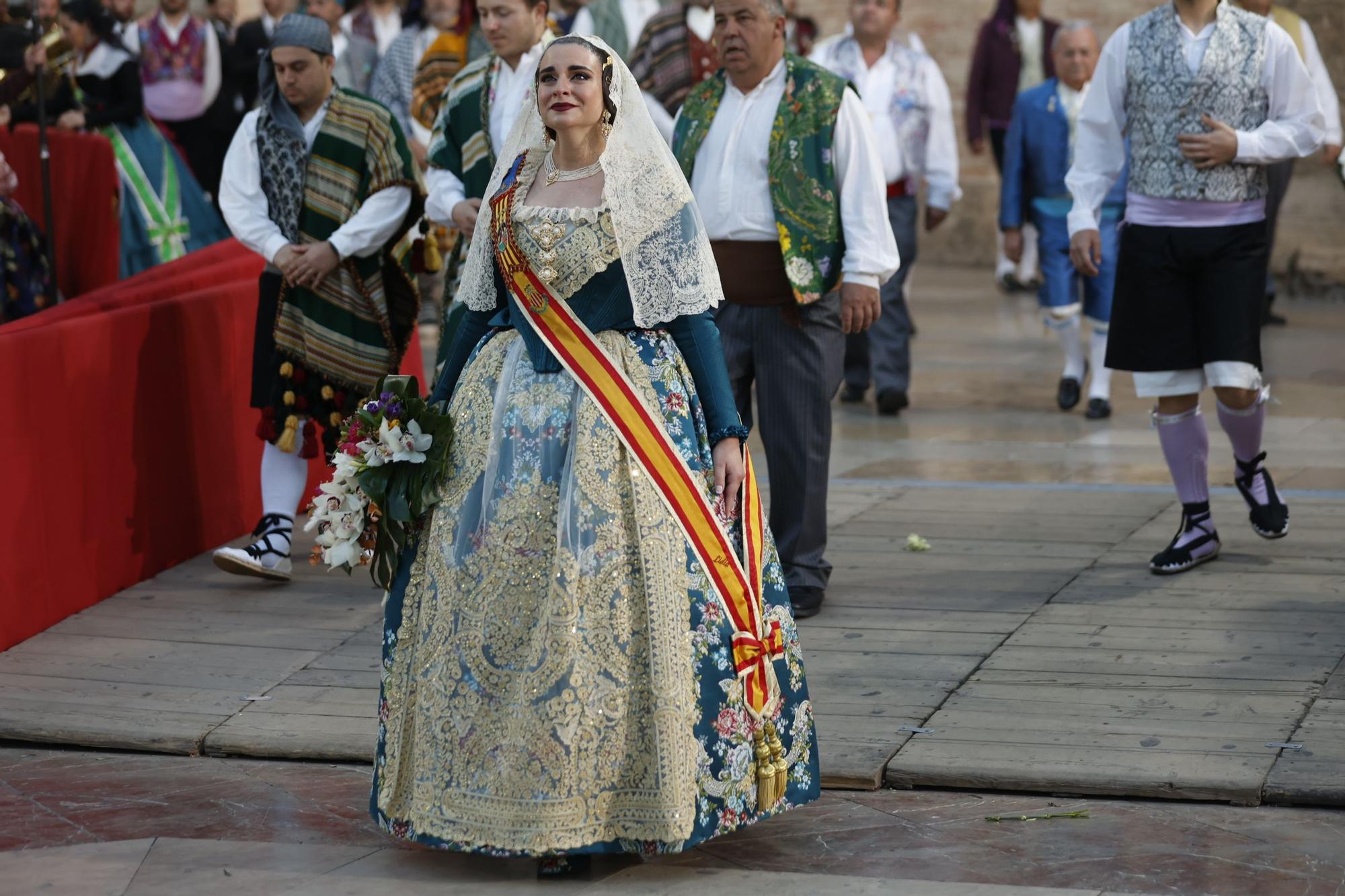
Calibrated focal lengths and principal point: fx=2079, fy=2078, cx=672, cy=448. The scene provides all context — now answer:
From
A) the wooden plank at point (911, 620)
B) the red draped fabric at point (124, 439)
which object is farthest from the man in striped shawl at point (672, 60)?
the wooden plank at point (911, 620)

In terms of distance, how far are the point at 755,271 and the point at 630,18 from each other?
505 cm

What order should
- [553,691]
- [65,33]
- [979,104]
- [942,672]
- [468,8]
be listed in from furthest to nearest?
[979,104]
[65,33]
[468,8]
[942,672]
[553,691]

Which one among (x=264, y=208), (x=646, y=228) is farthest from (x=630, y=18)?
(x=646, y=228)

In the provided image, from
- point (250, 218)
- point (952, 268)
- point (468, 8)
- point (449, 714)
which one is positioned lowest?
point (952, 268)

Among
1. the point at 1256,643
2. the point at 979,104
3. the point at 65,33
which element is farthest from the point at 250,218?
the point at 979,104

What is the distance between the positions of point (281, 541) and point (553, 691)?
116 inches

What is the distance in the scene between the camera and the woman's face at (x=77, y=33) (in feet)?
37.6

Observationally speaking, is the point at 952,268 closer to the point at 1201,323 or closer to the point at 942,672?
the point at 1201,323

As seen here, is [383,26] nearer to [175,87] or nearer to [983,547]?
[175,87]

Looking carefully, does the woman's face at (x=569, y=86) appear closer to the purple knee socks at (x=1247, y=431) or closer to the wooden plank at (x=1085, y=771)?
the wooden plank at (x=1085, y=771)

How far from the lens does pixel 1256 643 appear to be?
5.68 meters

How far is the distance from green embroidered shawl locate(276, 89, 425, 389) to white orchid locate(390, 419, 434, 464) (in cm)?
253

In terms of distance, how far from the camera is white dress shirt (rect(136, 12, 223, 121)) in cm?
1274

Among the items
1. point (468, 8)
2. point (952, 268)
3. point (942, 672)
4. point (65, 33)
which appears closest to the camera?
point (942, 672)
